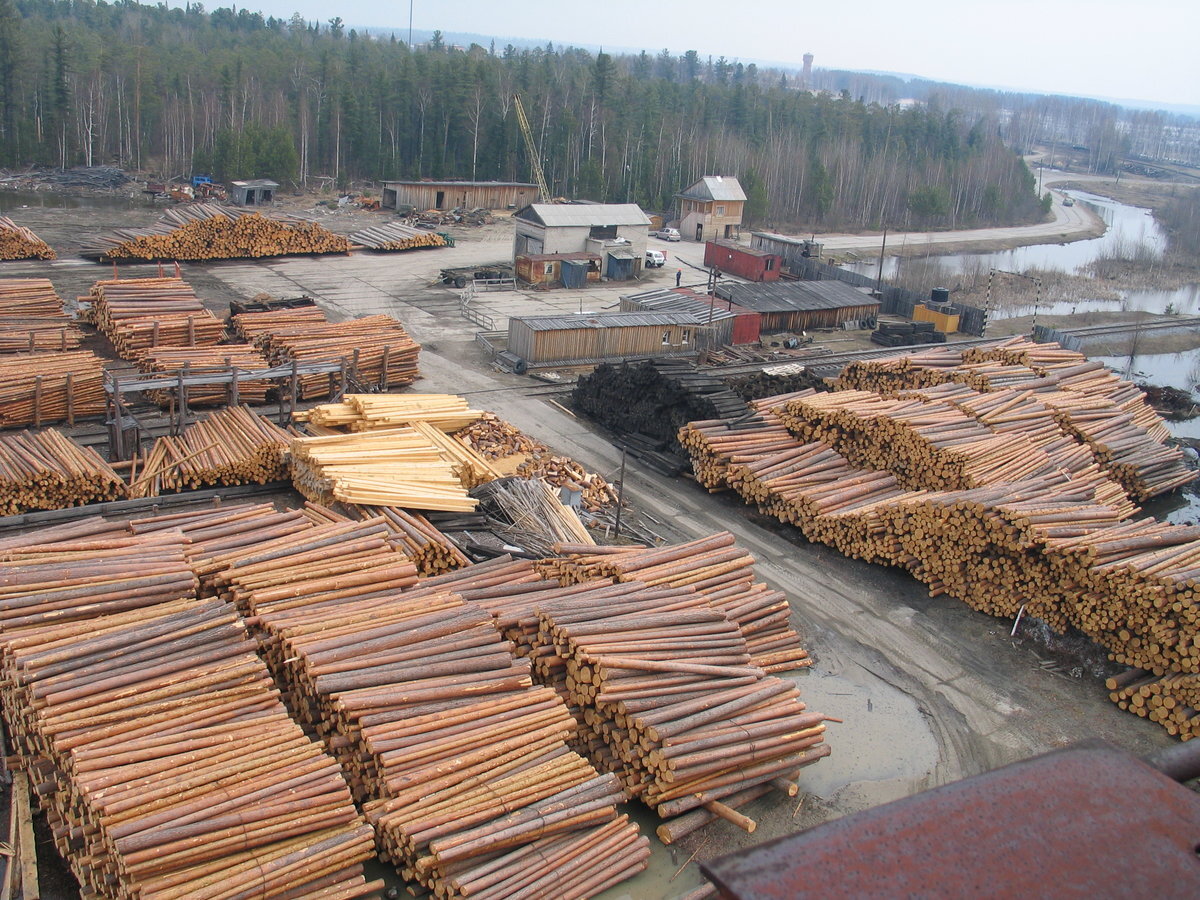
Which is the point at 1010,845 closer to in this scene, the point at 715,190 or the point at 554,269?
the point at 554,269

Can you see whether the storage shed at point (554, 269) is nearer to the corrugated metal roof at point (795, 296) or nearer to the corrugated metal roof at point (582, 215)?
the corrugated metal roof at point (582, 215)

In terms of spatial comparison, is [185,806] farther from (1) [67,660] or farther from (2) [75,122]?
(2) [75,122]

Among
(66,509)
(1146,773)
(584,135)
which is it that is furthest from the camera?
(584,135)

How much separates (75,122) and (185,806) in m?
85.8

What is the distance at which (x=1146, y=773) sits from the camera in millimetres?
2605

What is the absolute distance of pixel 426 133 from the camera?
89.7 metres

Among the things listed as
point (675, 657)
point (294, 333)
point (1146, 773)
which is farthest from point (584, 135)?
point (1146, 773)

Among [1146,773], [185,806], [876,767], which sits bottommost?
[876,767]

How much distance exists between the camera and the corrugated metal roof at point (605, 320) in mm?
35719

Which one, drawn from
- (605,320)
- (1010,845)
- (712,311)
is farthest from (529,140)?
(1010,845)

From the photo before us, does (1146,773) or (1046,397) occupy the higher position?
(1146,773)

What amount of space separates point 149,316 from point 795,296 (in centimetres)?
2690

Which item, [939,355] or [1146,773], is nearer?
[1146,773]

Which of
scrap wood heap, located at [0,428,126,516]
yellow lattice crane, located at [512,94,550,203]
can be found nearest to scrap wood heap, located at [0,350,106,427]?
scrap wood heap, located at [0,428,126,516]
